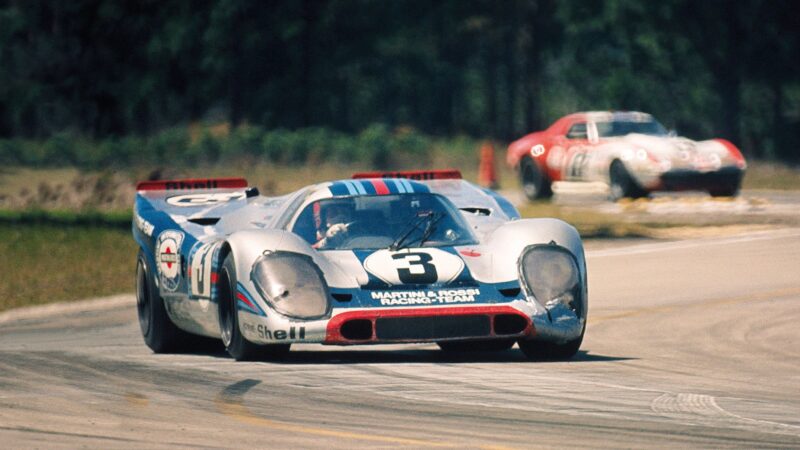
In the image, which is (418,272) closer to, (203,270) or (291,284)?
(291,284)

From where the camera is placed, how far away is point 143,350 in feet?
40.8

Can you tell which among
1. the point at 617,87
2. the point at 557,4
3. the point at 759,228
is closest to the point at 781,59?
the point at 617,87

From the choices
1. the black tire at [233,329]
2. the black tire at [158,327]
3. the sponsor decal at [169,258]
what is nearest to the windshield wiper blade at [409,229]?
the black tire at [233,329]

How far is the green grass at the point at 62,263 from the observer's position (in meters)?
19.8

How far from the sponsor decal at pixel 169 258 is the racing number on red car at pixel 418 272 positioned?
2.03 metres

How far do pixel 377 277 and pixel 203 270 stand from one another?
4.75ft

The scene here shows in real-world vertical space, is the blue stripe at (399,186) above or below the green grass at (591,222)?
above

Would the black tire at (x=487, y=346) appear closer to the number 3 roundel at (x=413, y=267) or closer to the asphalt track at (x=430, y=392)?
the asphalt track at (x=430, y=392)

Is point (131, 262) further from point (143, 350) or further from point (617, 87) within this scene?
point (617, 87)

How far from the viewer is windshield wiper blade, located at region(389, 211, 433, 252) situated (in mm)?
11029

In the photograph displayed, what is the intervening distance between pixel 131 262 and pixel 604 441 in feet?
55.9

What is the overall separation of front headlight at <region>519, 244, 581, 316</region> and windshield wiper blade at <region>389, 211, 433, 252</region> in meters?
0.84

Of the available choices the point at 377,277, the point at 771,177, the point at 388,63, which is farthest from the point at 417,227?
the point at 388,63

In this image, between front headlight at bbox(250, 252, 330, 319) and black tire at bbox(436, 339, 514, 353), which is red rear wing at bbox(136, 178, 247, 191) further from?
front headlight at bbox(250, 252, 330, 319)
